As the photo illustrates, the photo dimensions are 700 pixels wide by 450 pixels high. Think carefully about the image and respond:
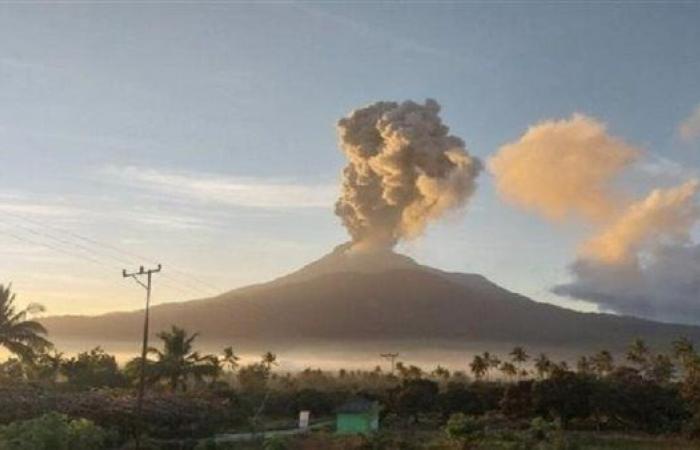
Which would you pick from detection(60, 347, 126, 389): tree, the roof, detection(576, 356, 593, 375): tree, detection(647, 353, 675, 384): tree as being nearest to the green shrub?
the roof

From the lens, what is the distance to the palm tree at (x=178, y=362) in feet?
217

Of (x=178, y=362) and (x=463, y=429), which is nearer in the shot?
(x=463, y=429)

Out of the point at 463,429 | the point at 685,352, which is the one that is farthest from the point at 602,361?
the point at 463,429

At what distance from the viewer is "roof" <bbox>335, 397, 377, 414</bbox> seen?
205 ft

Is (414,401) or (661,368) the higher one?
(661,368)

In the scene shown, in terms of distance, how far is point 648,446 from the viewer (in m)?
→ 46.9

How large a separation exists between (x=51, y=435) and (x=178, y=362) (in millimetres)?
31284

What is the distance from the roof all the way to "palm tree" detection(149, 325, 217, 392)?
30.6ft

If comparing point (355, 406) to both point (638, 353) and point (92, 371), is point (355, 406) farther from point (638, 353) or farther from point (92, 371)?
point (638, 353)

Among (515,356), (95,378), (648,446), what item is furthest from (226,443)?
(515,356)

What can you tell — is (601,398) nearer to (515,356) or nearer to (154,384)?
(154,384)

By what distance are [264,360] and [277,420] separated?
155ft

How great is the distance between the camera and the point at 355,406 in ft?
208

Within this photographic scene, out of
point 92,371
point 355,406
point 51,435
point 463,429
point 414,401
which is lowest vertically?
point 51,435
